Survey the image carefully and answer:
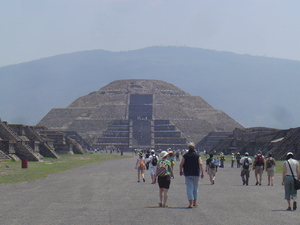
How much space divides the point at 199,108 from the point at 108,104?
22.6 meters

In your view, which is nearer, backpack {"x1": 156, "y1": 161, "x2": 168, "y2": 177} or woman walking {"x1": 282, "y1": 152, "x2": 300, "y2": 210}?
woman walking {"x1": 282, "y1": 152, "x2": 300, "y2": 210}

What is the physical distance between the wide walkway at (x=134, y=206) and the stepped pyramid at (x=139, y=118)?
9970 cm

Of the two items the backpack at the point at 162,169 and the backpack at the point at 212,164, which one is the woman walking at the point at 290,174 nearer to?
the backpack at the point at 162,169

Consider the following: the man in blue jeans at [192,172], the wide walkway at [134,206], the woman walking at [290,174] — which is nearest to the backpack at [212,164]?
the wide walkway at [134,206]

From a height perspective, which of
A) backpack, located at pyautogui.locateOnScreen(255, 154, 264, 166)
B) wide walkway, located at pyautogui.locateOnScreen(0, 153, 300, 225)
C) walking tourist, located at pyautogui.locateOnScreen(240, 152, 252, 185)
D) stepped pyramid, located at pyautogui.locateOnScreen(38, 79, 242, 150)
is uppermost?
stepped pyramid, located at pyautogui.locateOnScreen(38, 79, 242, 150)

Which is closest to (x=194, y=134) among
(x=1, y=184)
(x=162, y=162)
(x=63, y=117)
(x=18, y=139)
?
(x=63, y=117)

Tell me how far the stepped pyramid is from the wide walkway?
99.7 meters

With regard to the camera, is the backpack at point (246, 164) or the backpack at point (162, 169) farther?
the backpack at point (246, 164)

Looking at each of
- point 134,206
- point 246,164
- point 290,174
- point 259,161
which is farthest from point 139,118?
point 290,174

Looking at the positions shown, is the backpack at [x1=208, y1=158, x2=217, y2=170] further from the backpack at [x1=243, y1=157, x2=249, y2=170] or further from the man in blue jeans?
the man in blue jeans

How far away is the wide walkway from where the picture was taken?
1764 centimetres

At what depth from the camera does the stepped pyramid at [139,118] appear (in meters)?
133

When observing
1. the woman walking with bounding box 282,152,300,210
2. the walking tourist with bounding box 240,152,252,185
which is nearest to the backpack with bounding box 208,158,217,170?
the walking tourist with bounding box 240,152,252,185

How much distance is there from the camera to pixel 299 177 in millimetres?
20828
